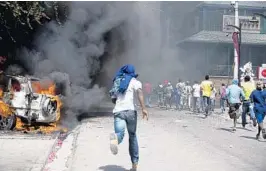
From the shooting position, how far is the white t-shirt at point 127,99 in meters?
6.25

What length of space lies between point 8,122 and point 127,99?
6.14 meters

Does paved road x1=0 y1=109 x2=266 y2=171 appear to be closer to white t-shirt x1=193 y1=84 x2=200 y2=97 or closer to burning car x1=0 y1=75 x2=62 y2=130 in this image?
burning car x1=0 y1=75 x2=62 y2=130

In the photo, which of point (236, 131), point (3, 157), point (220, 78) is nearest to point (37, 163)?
point (3, 157)

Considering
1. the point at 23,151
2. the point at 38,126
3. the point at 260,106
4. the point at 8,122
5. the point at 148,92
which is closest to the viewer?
the point at 23,151

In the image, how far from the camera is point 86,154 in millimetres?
7719

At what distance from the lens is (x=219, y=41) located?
3612 cm

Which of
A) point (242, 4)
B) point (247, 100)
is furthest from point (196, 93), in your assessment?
point (242, 4)

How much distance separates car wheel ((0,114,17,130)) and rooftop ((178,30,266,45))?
2652 centimetres

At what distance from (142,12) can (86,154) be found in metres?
13.5

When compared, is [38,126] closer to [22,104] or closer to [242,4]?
[22,104]

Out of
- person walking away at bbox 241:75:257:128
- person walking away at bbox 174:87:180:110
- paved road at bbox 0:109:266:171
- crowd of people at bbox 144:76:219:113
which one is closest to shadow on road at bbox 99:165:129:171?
paved road at bbox 0:109:266:171

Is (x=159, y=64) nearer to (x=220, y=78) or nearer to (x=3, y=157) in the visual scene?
(x=220, y=78)

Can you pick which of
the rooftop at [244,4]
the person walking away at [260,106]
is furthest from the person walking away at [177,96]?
the rooftop at [244,4]

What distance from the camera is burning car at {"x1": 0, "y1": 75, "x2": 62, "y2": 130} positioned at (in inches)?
448
